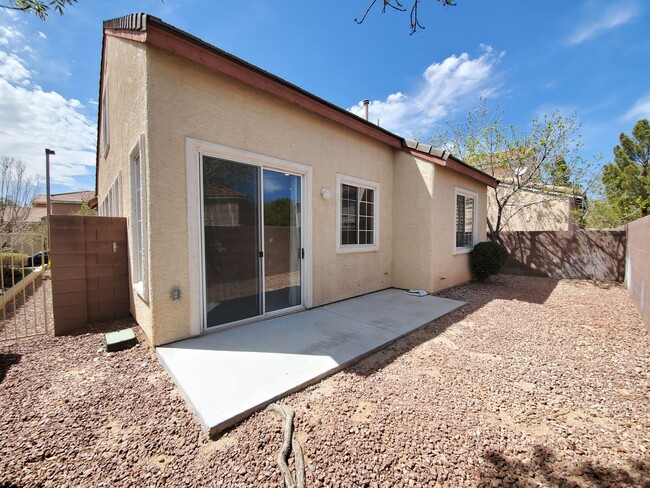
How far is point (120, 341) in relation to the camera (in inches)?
178

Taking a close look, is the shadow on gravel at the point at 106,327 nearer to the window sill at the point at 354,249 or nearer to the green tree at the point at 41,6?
the window sill at the point at 354,249

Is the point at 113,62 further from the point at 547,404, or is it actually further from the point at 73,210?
the point at 73,210

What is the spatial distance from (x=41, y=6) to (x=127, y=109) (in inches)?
101

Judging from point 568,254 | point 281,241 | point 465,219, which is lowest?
point 568,254

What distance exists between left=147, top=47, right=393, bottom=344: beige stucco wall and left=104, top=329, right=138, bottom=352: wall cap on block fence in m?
0.67

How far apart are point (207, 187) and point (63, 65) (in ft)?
23.2

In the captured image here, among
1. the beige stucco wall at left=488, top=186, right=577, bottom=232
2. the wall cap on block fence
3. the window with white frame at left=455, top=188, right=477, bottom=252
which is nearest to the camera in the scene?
the wall cap on block fence

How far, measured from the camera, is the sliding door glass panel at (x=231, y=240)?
4.90 meters

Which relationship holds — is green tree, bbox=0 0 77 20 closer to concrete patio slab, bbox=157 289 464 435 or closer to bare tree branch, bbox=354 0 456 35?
bare tree branch, bbox=354 0 456 35

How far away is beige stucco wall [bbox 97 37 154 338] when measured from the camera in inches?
176

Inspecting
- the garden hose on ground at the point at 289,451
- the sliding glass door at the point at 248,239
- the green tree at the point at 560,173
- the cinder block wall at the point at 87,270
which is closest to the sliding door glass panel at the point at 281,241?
the sliding glass door at the point at 248,239

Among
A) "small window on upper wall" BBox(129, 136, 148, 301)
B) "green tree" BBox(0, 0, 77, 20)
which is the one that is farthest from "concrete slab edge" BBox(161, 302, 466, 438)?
"green tree" BBox(0, 0, 77, 20)

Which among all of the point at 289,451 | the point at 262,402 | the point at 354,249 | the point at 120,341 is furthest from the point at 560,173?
the point at 120,341

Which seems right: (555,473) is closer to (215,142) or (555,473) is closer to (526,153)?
(215,142)
